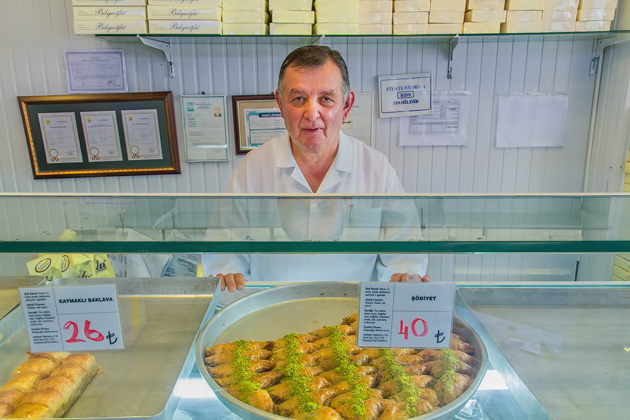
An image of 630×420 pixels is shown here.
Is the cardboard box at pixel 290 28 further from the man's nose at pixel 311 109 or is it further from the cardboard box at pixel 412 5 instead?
the man's nose at pixel 311 109

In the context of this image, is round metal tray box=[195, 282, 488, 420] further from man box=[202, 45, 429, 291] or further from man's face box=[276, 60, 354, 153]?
man's face box=[276, 60, 354, 153]

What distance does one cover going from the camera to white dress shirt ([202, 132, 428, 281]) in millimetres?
843

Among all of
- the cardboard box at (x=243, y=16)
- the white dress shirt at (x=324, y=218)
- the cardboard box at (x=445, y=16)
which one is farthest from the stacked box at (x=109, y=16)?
the cardboard box at (x=445, y=16)

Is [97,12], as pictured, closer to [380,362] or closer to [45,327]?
[45,327]

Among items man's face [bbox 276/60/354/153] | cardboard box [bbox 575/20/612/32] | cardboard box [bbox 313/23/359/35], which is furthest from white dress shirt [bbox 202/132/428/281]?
cardboard box [bbox 575/20/612/32]

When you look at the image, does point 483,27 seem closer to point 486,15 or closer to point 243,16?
point 486,15

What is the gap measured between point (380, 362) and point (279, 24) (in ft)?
6.56

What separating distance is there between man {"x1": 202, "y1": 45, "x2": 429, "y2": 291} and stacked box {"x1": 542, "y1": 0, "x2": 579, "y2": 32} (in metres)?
1.32

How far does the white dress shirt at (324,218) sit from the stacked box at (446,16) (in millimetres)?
948

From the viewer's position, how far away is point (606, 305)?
1.10m

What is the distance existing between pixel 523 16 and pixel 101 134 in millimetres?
2599

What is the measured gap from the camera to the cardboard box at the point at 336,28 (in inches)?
93.4

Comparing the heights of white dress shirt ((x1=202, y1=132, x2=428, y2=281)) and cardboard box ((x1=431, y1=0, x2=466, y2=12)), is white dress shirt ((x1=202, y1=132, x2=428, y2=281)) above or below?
below

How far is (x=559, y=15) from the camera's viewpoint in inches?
93.4
